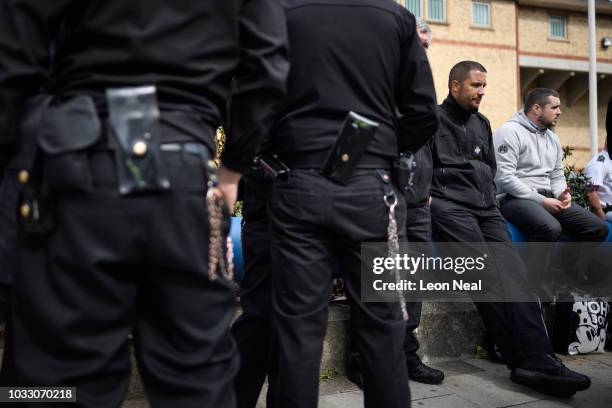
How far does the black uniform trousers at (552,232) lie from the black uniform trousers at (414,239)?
1.02m

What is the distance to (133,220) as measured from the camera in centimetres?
126

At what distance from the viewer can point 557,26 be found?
901 inches

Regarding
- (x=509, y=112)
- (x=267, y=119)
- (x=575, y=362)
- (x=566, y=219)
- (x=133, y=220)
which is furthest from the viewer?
(x=509, y=112)

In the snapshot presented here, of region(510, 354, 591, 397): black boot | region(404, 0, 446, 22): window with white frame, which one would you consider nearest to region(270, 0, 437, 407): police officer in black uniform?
region(510, 354, 591, 397): black boot

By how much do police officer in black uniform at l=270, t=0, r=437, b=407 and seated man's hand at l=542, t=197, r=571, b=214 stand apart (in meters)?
2.47

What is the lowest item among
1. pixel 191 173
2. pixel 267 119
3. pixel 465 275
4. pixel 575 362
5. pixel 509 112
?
pixel 575 362

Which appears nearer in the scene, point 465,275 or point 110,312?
point 110,312

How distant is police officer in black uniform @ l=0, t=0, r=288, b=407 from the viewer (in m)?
1.24

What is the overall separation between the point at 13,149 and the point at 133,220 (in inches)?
12.9

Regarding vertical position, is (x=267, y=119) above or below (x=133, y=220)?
above

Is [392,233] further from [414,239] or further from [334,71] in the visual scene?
[414,239]

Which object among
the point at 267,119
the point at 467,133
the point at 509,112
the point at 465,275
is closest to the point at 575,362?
the point at 465,275

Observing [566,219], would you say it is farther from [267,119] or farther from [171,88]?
[171,88]

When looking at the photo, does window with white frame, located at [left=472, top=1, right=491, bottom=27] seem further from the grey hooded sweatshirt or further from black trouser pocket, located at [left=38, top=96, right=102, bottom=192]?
black trouser pocket, located at [left=38, top=96, right=102, bottom=192]
